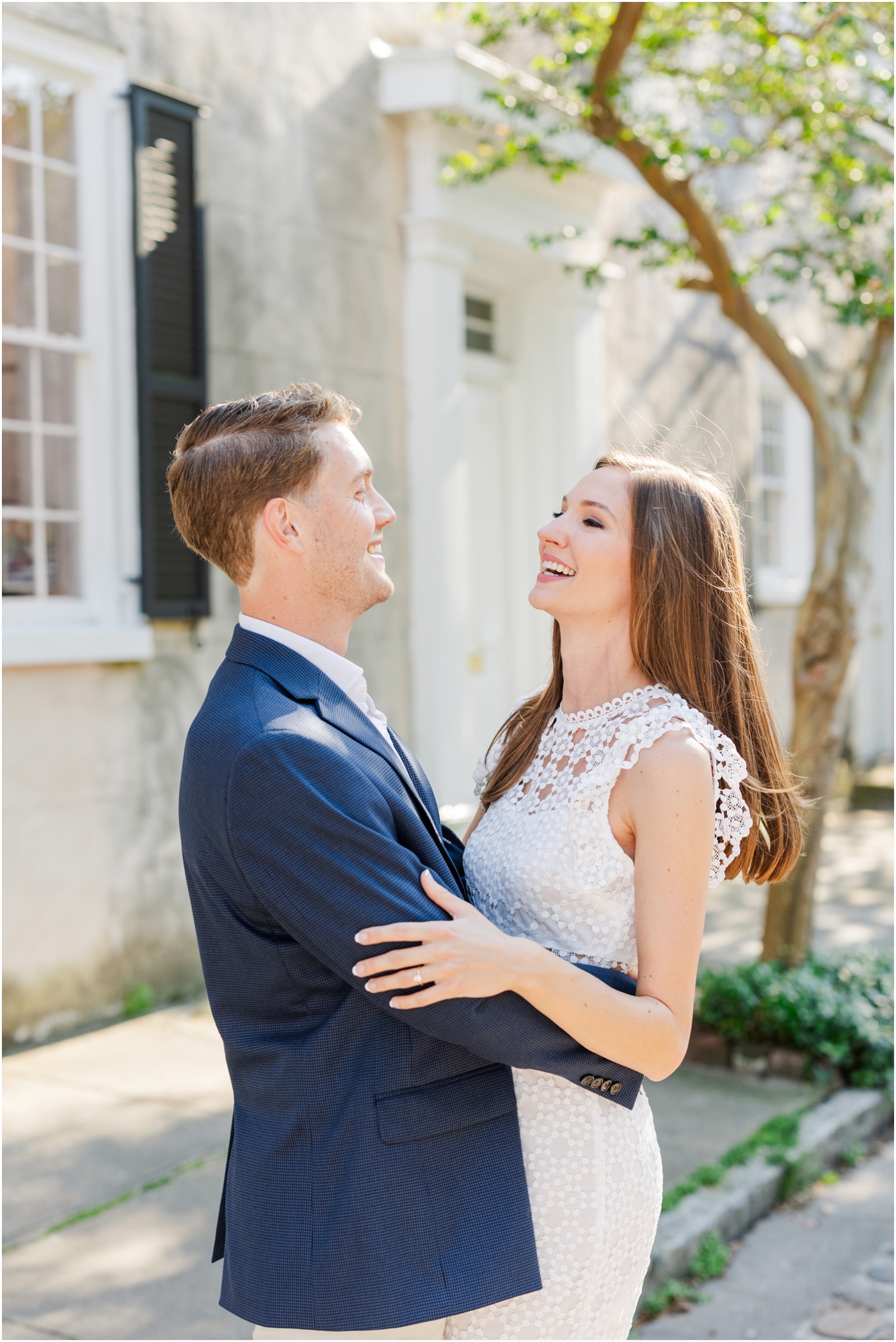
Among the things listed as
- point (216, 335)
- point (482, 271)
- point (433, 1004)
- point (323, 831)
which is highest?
point (482, 271)

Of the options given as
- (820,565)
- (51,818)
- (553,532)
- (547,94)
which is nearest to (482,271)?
(547,94)

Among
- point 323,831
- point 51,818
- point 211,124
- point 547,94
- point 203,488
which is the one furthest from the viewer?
point 547,94

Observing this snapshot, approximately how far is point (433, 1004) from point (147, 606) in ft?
13.9

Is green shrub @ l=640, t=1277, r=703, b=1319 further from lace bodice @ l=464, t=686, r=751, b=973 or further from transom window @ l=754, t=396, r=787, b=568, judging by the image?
transom window @ l=754, t=396, r=787, b=568

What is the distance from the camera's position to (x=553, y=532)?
7.11 feet

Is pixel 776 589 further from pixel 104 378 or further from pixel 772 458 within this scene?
pixel 104 378

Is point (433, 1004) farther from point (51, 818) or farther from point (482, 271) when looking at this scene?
point (482, 271)

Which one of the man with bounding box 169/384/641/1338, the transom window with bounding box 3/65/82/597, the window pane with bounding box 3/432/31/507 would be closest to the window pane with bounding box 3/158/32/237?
the transom window with bounding box 3/65/82/597

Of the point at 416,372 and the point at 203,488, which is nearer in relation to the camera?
the point at 203,488

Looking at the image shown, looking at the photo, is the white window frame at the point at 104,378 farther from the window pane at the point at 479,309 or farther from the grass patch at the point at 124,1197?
the window pane at the point at 479,309

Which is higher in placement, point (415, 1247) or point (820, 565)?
point (820, 565)

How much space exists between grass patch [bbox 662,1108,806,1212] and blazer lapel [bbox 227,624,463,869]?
264cm

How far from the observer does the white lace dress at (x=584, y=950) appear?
1.85 metres

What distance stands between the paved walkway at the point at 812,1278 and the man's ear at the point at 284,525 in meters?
2.65
